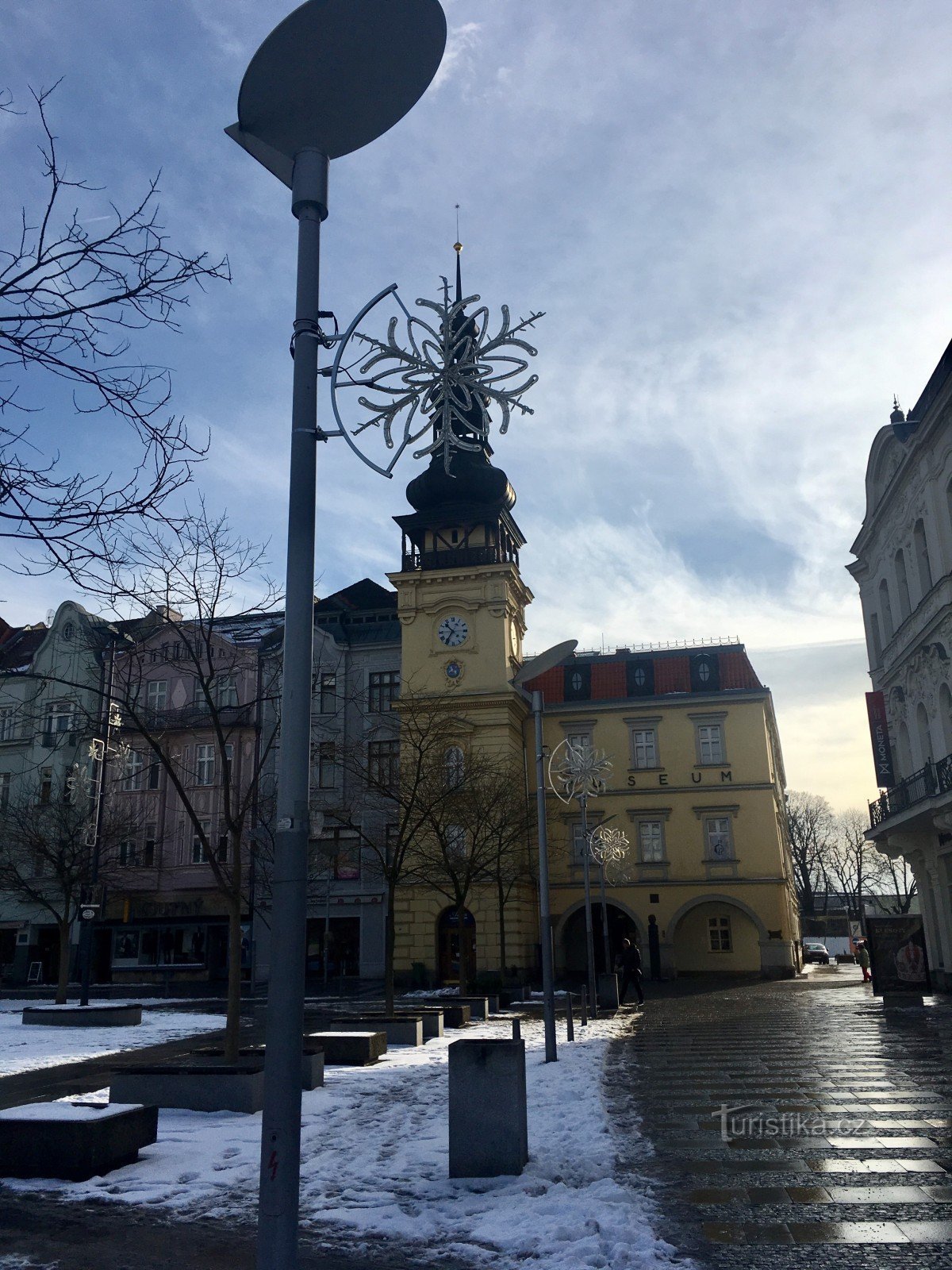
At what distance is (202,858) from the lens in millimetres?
45438

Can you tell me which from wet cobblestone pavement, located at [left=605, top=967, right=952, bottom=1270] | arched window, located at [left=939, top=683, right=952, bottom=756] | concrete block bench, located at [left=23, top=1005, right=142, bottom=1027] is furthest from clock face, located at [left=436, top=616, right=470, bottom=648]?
wet cobblestone pavement, located at [left=605, top=967, right=952, bottom=1270]

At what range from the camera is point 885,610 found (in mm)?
32625

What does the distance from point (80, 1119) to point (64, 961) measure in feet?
73.7

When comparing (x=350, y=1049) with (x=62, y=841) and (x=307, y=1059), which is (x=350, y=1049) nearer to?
(x=307, y=1059)

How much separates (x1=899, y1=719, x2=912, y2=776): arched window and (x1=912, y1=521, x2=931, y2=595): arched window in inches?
205

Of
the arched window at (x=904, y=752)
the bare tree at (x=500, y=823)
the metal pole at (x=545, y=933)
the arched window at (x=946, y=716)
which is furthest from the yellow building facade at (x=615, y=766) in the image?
the metal pole at (x=545, y=933)

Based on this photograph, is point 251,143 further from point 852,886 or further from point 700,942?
point 852,886

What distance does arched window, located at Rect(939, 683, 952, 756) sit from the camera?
26.3m

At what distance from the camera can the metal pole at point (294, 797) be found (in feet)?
12.3

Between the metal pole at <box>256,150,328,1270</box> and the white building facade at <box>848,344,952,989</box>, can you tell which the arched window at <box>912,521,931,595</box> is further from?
the metal pole at <box>256,150,328,1270</box>

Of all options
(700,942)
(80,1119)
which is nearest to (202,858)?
(700,942)

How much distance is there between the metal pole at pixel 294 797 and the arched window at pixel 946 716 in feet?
82.7

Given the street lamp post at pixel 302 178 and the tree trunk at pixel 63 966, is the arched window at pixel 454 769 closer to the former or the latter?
the tree trunk at pixel 63 966

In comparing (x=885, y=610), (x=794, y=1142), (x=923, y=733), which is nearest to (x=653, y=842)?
(x=885, y=610)
